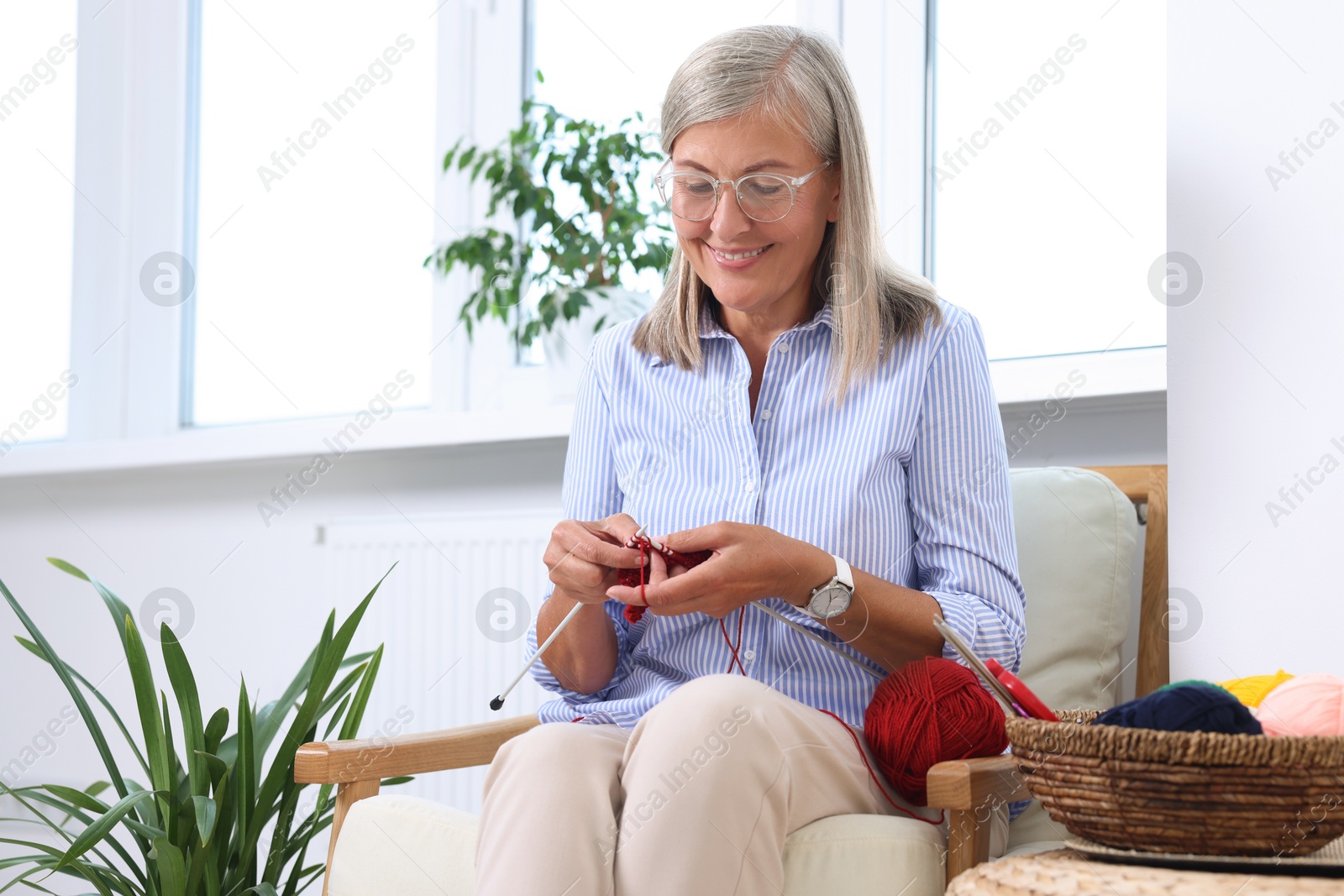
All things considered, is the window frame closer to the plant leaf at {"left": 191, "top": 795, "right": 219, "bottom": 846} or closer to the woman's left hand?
the woman's left hand

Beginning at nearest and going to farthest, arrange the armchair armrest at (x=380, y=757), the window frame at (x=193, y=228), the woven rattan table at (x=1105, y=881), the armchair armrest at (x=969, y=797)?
1. the woven rattan table at (x=1105, y=881)
2. the armchair armrest at (x=969, y=797)
3. the armchair armrest at (x=380, y=757)
4. the window frame at (x=193, y=228)

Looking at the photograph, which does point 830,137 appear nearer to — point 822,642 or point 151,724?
point 822,642

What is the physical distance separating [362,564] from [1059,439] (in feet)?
4.03

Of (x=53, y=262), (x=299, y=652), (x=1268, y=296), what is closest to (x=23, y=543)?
(x=53, y=262)

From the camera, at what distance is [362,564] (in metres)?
2.18

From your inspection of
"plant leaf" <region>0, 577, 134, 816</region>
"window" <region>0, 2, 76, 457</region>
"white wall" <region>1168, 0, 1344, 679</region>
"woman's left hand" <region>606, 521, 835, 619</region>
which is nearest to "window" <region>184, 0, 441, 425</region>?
"window" <region>0, 2, 76, 457</region>

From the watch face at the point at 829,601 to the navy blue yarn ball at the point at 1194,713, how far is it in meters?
0.32

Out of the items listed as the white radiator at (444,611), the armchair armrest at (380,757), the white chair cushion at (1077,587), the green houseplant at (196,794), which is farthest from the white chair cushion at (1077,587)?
the white radiator at (444,611)

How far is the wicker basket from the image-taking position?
2.47 feet

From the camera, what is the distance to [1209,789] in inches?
30.0

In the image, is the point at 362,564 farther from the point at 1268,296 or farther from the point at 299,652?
the point at 1268,296

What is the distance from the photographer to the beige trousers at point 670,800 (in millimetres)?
910

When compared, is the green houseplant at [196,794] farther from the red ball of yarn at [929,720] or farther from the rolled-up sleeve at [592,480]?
the red ball of yarn at [929,720]

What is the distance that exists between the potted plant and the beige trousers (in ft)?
3.60
